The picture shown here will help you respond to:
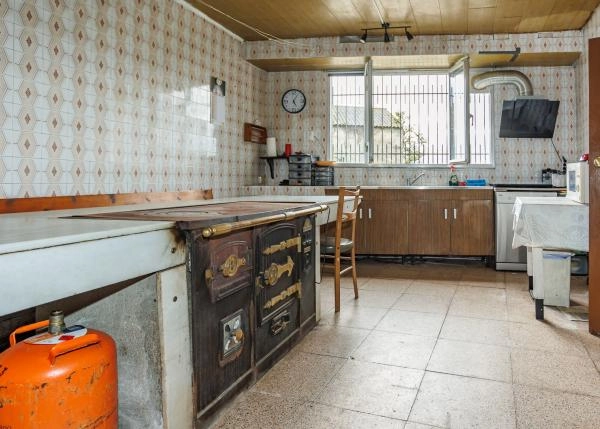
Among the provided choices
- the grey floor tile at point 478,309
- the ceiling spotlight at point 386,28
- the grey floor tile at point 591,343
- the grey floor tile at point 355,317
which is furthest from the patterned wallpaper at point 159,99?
the grey floor tile at point 591,343

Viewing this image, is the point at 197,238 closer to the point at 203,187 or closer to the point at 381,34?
the point at 203,187

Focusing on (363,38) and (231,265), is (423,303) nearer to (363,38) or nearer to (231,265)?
(231,265)

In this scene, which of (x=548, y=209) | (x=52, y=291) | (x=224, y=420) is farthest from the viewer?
(x=548, y=209)

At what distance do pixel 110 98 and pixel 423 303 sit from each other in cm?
305

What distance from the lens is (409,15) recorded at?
512cm

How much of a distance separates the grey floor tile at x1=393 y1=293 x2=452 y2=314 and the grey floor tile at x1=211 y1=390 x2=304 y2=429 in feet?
6.04

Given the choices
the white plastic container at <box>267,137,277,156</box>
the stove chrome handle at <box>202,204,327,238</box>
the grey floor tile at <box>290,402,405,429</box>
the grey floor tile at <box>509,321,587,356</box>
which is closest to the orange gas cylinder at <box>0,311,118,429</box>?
the stove chrome handle at <box>202,204,327,238</box>

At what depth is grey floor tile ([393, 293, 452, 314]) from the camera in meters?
3.79

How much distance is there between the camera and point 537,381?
238 cm

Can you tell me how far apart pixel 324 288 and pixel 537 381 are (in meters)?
2.38

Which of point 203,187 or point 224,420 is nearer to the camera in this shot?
point 224,420

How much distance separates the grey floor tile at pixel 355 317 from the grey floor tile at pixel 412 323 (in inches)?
2.5

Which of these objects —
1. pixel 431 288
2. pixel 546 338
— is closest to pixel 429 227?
pixel 431 288

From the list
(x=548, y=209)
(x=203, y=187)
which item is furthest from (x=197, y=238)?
(x=203, y=187)
